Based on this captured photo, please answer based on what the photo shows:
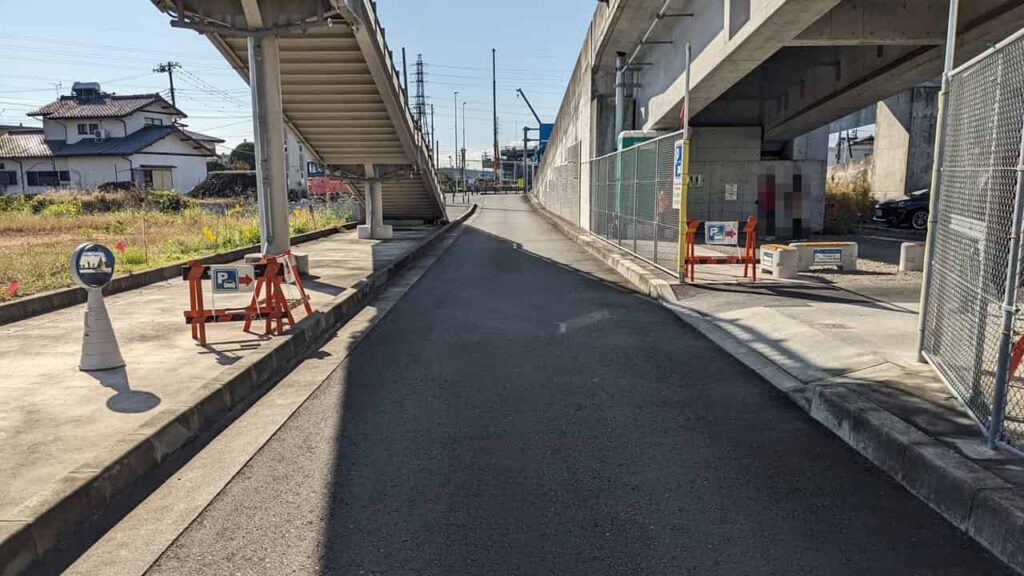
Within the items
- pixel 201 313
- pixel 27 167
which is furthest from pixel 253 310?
pixel 27 167

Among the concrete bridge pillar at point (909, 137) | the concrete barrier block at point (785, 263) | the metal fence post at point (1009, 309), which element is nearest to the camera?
the metal fence post at point (1009, 309)

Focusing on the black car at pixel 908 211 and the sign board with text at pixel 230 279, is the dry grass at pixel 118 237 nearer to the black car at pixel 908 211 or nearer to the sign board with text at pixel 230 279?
the sign board with text at pixel 230 279

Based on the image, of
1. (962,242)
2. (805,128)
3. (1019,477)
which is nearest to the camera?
(1019,477)

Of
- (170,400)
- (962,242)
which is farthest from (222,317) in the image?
(962,242)

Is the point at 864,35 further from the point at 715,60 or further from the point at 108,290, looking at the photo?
the point at 108,290

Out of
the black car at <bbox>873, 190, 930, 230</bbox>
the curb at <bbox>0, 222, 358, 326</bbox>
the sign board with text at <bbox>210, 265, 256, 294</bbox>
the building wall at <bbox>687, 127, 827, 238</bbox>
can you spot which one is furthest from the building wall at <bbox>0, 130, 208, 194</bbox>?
the sign board with text at <bbox>210, 265, 256, 294</bbox>

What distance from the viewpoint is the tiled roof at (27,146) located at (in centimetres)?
5019

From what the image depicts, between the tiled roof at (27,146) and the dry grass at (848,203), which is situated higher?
the tiled roof at (27,146)

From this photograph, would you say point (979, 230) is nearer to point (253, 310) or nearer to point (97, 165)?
point (253, 310)

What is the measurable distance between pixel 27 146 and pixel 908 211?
5768cm

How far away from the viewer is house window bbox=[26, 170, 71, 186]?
50.5 meters

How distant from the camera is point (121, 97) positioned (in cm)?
5275

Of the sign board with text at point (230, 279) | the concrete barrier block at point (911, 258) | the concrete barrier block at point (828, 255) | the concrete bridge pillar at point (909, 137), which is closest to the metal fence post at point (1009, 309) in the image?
the sign board with text at point (230, 279)

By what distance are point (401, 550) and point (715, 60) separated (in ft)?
40.0
